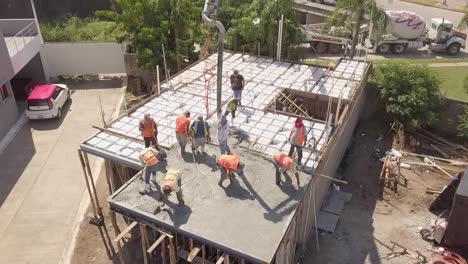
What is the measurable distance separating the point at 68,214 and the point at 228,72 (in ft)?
33.6

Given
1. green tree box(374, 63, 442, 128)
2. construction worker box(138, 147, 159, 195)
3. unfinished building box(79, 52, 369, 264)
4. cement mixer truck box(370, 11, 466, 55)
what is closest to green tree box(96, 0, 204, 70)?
unfinished building box(79, 52, 369, 264)

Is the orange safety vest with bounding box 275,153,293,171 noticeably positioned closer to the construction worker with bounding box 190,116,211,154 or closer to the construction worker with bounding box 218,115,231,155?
the construction worker with bounding box 218,115,231,155

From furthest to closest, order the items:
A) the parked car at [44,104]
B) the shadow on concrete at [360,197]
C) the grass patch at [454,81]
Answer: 1. the grass patch at [454,81]
2. the parked car at [44,104]
3. the shadow on concrete at [360,197]

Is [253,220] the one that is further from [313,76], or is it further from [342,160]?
[313,76]

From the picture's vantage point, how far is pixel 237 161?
39.8 feet

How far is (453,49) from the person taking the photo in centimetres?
3350

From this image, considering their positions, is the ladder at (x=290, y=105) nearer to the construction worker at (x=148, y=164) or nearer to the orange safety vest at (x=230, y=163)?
the orange safety vest at (x=230, y=163)

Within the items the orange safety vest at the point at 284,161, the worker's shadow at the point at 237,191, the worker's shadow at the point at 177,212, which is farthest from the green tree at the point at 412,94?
the worker's shadow at the point at 177,212

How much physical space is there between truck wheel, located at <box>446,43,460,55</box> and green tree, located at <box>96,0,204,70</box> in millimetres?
21906

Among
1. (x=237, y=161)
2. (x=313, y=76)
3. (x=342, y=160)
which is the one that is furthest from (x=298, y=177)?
(x=313, y=76)

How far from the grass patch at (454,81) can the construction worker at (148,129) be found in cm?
1899

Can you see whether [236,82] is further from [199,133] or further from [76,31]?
[76,31]

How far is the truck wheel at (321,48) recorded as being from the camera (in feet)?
109

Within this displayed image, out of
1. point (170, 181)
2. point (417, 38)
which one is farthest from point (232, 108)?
point (417, 38)
